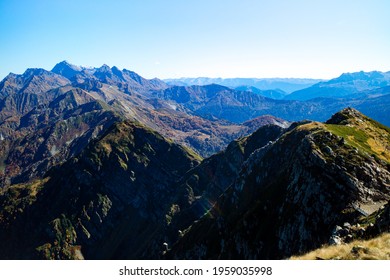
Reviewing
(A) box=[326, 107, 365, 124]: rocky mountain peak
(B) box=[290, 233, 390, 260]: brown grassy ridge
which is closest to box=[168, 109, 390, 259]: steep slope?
(A) box=[326, 107, 365, 124]: rocky mountain peak

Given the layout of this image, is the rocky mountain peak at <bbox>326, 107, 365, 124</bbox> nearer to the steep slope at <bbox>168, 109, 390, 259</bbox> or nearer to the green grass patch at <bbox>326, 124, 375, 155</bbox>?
the steep slope at <bbox>168, 109, 390, 259</bbox>

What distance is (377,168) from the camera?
60.9 metres

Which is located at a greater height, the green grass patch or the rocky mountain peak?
the rocky mountain peak

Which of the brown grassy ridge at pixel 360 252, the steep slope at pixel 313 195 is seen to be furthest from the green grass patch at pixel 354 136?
the brown grassy ridge at pixel 360 252

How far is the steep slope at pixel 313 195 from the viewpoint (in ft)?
183

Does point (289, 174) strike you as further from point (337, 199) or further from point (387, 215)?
point (387, 215)

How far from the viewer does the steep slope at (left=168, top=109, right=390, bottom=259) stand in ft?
183

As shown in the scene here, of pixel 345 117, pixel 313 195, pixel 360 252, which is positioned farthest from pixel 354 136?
pixel 360 252

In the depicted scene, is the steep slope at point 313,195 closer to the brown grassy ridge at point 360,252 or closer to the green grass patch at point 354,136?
the green grass patch at point 354,136

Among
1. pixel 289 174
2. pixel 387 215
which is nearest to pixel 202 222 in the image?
pixel 289 174

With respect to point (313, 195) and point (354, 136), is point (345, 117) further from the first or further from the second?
point (313, 195)

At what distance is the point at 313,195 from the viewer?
62.1 metres
